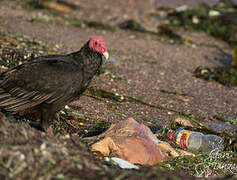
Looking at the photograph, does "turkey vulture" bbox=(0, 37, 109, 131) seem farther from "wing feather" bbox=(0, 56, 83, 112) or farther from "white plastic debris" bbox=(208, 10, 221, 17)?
"white plastic debris" bbox=(208, 10, 221, 17)

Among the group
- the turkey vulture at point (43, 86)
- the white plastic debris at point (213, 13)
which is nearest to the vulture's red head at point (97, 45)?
the turkey vulture at point (43, 86)

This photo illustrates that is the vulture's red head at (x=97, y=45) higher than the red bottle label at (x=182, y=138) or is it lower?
higher

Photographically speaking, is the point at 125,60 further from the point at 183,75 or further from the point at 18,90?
the point at 18,90

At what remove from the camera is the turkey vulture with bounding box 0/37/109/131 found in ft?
13.8

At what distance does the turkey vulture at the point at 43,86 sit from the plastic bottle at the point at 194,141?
1397 mm

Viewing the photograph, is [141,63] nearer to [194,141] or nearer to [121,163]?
[194,141]

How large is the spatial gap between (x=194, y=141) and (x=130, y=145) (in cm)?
117

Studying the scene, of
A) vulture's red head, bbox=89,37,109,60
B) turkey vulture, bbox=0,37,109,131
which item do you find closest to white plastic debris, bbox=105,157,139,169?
turkey vulture, bbox=0,37,109,131

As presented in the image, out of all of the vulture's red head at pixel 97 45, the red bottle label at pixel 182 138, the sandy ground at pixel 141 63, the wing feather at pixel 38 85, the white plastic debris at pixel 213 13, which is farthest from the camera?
the white plastic debris at pixel 213 13

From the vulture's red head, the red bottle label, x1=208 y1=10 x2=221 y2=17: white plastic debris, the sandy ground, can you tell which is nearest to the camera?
the vulture's red head

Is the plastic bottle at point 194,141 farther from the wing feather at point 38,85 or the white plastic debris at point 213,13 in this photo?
the white plastic debris at point 213,13

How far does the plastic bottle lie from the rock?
611 mm

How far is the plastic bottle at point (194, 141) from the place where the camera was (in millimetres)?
4984

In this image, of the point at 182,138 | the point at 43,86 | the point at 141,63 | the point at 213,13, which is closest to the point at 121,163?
the point at 43,86
